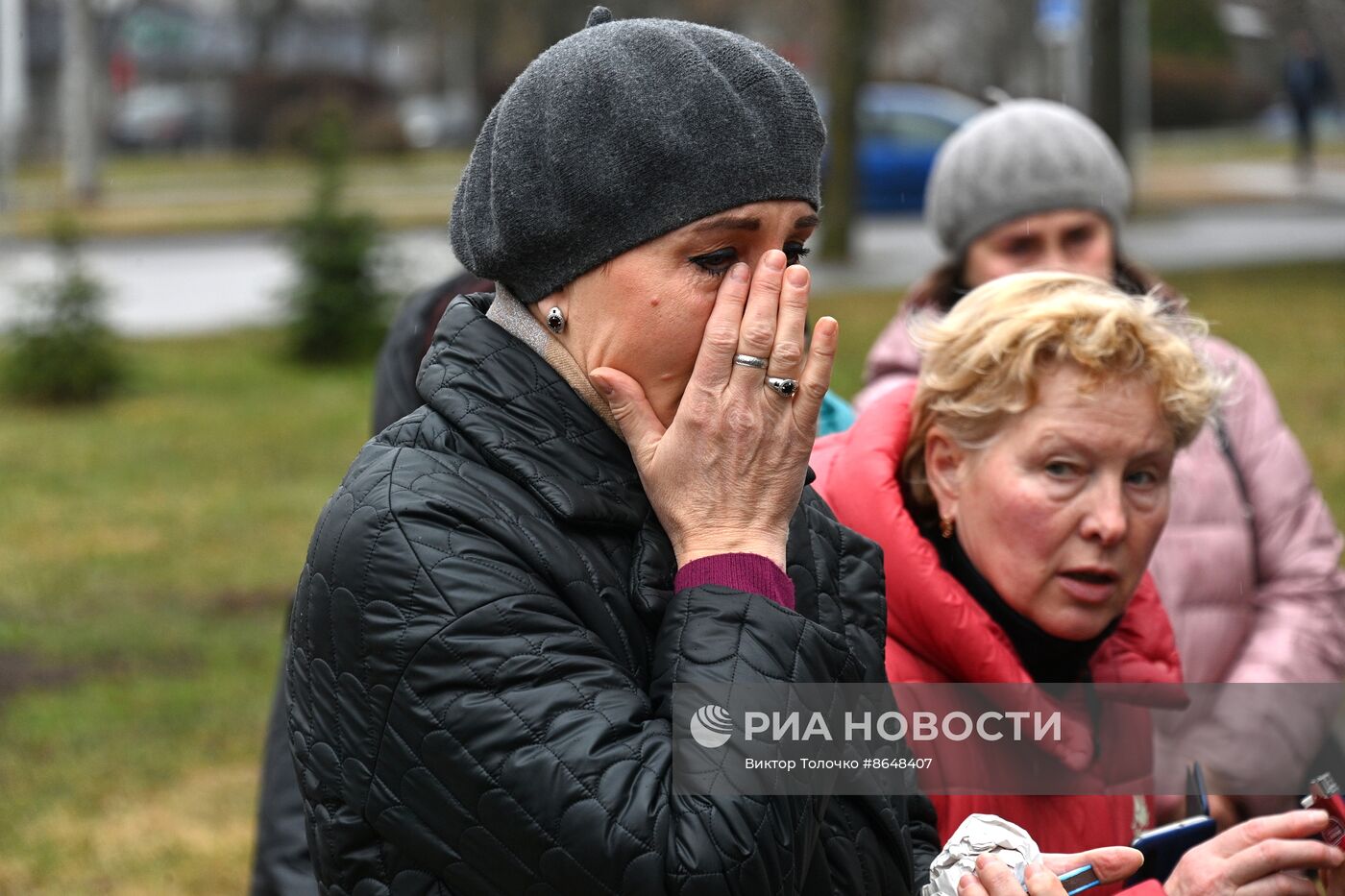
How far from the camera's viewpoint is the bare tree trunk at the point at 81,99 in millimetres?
26938

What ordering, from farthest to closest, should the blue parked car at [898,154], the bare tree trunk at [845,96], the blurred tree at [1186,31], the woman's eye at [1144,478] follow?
the blurred tree at [1186,31] → the blue parked car at [898,154] → the bare tree trunk at [845,96] → the woman's eye at [1144,478]

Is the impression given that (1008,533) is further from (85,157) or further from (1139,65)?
(1139,65)

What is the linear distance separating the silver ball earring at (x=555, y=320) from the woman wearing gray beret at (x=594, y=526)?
0.01m

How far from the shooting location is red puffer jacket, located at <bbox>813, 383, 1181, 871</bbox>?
249 cm

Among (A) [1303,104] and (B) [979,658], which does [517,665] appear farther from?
(A) [1303,104]

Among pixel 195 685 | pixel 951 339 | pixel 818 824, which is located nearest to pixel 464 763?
pixel 818 824

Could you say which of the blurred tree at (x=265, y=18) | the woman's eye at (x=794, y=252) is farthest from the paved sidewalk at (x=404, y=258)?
the blurred tree at (x=265, y=18)

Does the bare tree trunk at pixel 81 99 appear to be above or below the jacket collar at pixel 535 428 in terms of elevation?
below

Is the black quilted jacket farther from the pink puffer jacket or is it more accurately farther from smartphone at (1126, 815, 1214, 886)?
the pink puffer jacket

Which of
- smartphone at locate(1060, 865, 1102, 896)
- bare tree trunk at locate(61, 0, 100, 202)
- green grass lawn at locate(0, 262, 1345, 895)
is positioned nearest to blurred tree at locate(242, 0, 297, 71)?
bare tree trunk at locate(61, 0, 100, 202)

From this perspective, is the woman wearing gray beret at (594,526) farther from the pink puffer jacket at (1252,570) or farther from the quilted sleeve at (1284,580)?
the quilted sleeve at (1284,580)

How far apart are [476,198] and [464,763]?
0.66 m

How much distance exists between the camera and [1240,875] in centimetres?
220

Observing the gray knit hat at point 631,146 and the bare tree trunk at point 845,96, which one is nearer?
the gray knit hat at point 631,146
